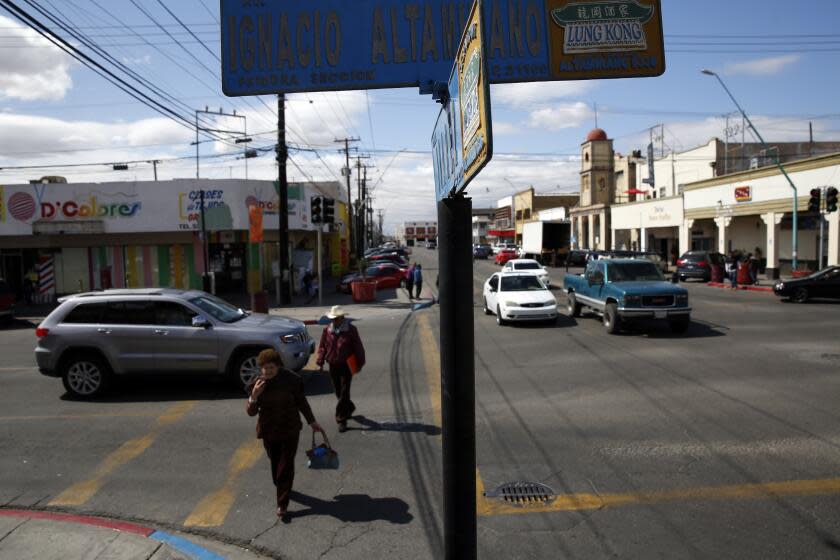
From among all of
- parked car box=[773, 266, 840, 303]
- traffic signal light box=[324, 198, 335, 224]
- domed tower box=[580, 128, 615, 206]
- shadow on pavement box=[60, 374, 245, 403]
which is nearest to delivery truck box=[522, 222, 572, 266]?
domed tower box=[580, 128, 615, 206]

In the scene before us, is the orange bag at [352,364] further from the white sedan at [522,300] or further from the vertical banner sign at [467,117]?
the white sedan at [522,300]

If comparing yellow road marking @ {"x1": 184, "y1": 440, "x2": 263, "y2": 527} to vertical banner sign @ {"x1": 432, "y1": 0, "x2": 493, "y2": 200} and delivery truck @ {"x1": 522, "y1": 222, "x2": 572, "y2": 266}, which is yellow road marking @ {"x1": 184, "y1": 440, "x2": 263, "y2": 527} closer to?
vertical banner sign @ {"x1": 432, "y1": 0, "x2": 493, "y2": 200}

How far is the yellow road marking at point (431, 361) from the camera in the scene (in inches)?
378

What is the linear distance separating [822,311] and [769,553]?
17.3m

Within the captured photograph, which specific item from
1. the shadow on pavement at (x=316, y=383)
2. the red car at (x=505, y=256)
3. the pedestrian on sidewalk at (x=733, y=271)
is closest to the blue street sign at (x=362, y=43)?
the shadow on pavement at (x=316, y=383)

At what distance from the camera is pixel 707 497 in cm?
592

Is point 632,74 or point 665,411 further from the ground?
point 632,74

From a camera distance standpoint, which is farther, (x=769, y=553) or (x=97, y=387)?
(x=97, y=387)

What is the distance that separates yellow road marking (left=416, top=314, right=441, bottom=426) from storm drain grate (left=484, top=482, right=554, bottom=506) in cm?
224

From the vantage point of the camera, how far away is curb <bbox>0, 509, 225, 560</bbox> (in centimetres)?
523

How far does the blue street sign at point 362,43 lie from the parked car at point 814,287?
69.9 ft

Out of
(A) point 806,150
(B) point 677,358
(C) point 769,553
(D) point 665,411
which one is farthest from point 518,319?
(A) point 806,150

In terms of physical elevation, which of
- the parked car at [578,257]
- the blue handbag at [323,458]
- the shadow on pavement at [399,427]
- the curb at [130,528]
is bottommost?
the curb at [130,528]

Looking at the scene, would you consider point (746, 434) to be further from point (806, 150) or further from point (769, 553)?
point (806, 150)
